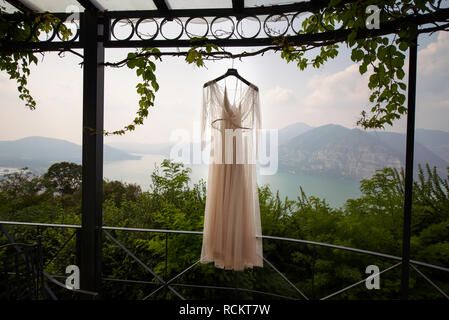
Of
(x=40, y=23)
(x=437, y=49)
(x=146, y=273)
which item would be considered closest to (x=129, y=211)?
(x=146, y=273)

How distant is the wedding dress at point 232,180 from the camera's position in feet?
5.34

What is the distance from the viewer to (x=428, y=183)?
109 inches

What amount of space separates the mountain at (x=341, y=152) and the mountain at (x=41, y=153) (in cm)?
263

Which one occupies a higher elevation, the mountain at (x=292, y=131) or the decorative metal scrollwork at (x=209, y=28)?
the decorative metal scrollwork at (x=209, y=28)

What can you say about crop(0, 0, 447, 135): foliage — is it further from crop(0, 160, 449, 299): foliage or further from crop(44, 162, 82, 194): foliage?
crop(44, 162, 82, 194): foliage

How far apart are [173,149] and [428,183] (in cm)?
330

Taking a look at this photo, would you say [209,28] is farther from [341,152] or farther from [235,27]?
[341,152]

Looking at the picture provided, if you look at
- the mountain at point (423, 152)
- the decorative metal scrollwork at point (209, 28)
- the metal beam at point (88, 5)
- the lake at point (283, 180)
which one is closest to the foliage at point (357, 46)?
the decorative metal scrollwork at point (209, 28)

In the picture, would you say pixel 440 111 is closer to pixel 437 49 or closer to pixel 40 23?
pixel 437 49

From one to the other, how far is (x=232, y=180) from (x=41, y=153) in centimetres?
403

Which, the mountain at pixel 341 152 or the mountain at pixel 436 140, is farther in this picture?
the mountain at pixel 341 152

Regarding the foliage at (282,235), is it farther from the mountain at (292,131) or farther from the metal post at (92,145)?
the mountain at (292,131)

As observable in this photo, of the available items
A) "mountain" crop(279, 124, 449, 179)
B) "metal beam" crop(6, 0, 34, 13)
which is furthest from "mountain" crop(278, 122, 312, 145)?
"metal beam" crop(6, 0, 34, 13)
